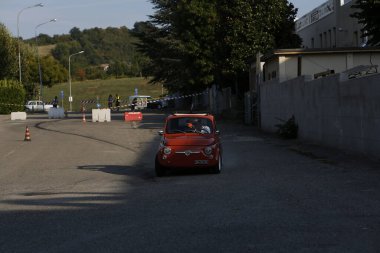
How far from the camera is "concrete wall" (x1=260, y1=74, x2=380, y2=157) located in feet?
60.0

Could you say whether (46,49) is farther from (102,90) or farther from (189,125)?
(189,125)

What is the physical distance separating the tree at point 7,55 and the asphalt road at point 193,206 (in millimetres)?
55870

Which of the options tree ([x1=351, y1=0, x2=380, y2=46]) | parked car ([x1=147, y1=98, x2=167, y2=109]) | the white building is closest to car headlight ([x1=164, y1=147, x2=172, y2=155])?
tree ([x1=351, y1=0, x2=380, y2=46])

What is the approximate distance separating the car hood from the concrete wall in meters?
4.54

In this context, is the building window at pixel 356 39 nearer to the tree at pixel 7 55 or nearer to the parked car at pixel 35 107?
the tree at pixel 7 55

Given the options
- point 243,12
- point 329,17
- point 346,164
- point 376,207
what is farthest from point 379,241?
point 329,17

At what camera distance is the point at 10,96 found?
68750mm

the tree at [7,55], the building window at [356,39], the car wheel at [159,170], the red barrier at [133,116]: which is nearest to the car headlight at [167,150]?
the car wheel at [159,170]

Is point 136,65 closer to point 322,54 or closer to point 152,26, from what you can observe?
point 152,26

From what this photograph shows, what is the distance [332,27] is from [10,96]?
33384mm

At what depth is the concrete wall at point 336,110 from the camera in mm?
18281

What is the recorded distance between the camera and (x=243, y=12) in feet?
139

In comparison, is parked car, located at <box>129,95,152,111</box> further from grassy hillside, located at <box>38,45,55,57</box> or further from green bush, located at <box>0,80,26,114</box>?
grassy hillside, located at <box>38,45,55,57</box>

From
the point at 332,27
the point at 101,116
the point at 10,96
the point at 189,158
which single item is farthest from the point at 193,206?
the point at 10,96
